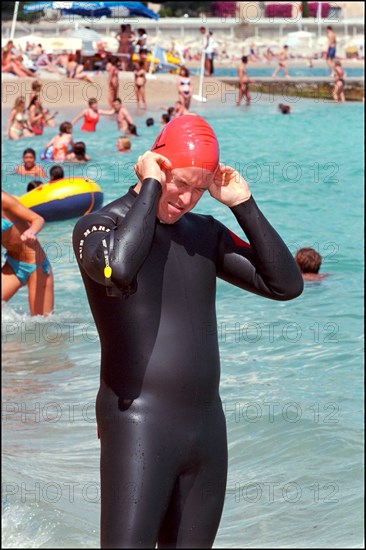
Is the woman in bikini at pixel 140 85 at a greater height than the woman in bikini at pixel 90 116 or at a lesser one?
lesser

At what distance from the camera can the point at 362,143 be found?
74.7 ft

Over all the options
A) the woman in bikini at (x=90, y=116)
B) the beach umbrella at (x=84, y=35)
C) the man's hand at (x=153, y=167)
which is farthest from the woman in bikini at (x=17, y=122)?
the man's hand at (x=153, y=167)

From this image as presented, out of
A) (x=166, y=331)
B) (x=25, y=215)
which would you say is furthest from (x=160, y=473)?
(x=25, y=215)

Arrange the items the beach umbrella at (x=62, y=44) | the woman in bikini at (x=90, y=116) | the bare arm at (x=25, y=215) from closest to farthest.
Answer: the bare arm at (x=25, y=215), the woman in bikini at (x=90, y=116), the beach umbrella at (x=62, y=44)

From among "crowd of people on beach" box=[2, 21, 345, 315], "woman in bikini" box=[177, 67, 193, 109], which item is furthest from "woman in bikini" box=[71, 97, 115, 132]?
"woman in bikini" box=[177, 67, 193, 109]

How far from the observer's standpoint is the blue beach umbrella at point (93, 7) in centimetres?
3388

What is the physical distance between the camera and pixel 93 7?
34.1 metres

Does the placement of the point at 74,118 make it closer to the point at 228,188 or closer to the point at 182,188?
the point at 228,188

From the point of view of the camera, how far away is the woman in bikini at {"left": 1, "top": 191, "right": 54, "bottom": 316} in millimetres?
8141

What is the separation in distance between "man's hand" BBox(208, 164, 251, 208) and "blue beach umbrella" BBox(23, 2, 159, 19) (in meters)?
31.3

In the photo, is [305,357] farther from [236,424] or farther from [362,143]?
[362,143]

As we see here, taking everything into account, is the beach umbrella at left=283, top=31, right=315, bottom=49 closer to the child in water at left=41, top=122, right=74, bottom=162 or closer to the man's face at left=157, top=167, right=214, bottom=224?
the child in water at left=41, top=122, right=74, bottom=162

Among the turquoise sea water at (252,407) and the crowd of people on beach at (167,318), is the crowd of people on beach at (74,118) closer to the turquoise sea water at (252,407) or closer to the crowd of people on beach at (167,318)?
the turquoise sea water at (252,407)

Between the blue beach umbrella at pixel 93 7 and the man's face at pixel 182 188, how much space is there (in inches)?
1236
